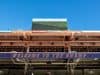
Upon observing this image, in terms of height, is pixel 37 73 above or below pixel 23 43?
below

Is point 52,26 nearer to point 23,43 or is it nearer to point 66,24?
point 66,24

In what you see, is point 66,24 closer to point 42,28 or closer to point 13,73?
point 42,28

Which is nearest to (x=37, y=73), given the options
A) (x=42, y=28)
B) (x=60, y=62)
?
(x=60, y=62)

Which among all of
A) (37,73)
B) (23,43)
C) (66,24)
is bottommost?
(37,73)

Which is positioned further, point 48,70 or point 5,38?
point 48,70

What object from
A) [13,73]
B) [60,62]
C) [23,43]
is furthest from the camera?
[13,73]

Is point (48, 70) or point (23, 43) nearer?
point (23, 43)

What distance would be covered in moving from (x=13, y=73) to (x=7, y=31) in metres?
2.79

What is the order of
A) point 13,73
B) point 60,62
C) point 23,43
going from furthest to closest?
point 13,73, point 60,62, point 23,43

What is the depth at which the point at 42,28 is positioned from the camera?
13234 millimetres

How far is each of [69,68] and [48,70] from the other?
1.23 meters

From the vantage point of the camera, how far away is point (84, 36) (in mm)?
12195

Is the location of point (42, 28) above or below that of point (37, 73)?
above

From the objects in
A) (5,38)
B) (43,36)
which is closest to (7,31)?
(5,38)
